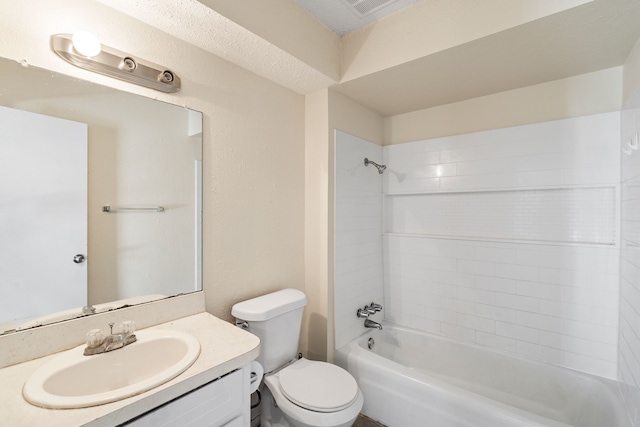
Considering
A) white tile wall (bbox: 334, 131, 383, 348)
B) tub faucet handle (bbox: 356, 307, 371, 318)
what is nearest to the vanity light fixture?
white tile wall (bbox: 334, 131, 383, 348)

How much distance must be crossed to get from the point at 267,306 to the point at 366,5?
182cm

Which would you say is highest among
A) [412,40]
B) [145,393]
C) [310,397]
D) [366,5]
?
[366,5]

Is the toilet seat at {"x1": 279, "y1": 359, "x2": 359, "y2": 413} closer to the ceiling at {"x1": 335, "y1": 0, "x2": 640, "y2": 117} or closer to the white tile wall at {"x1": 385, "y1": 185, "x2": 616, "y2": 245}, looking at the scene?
the white tile wall at {"x1": 385, "y1": 185, "x2": 616, "y2": 245}

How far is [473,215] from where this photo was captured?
7.32 feet

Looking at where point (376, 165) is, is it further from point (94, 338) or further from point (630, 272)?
point (94, 338)

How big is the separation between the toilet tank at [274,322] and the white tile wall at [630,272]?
5.39 ft

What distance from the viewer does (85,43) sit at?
1.12m

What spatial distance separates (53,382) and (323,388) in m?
1.14

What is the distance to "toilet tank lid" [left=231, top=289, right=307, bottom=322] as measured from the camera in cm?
157

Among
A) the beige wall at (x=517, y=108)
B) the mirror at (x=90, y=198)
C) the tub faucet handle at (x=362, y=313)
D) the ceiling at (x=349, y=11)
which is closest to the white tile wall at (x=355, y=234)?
the tub faucet handle at (x=362, y=313)

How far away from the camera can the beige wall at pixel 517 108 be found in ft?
5.74

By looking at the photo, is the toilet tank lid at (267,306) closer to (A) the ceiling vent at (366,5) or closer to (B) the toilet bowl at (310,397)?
(B) the toilet bowl at (310,397)

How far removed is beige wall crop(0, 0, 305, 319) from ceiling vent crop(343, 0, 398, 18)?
660mm

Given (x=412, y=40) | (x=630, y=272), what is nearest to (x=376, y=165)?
(x=412, y=40)
